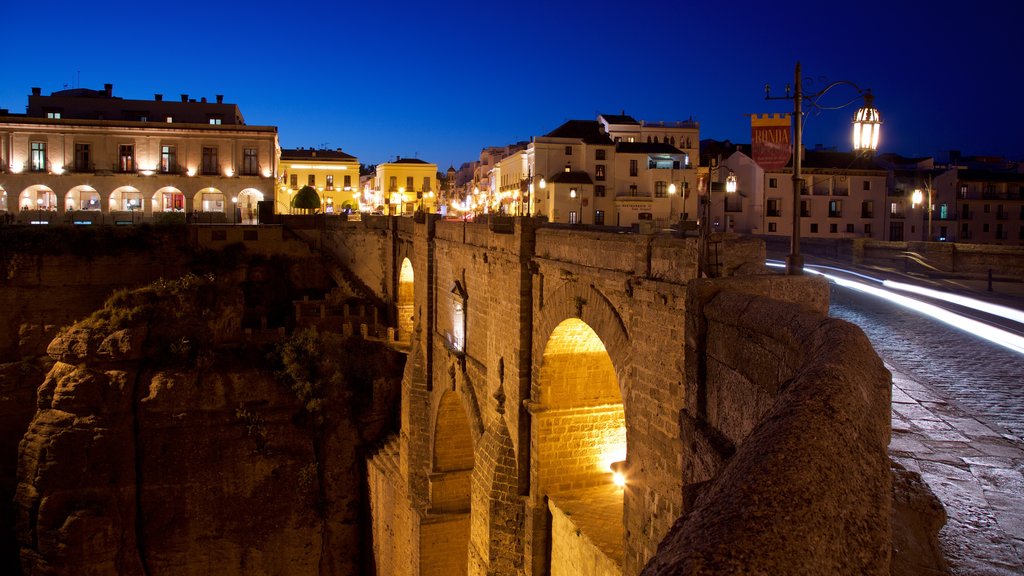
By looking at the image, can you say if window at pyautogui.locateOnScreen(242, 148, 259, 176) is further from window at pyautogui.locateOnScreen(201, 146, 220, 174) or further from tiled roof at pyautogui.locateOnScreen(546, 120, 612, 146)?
tiled roof at pyautogui.locateOnScreen(546, 120, 612, 146)

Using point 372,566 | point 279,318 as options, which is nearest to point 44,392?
point 279,318

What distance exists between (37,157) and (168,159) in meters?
6.94

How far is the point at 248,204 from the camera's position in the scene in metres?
46.6

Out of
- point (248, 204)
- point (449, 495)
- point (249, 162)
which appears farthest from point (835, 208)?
point (449, 495)

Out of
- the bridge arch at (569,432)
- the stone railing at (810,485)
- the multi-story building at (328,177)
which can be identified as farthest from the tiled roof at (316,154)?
the stone railing at (810,485)

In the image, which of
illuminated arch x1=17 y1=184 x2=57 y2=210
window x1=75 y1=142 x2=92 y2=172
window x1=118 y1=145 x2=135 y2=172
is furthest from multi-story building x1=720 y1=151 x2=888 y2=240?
illuminated arch x1=17 y1=184 x2=57 y2=210

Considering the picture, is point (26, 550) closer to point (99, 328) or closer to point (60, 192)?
point (99, 328)

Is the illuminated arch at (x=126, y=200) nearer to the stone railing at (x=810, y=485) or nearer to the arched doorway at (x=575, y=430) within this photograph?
the arched doorway at (x=575, y=430)

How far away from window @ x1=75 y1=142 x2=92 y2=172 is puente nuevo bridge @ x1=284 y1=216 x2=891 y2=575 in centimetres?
3014

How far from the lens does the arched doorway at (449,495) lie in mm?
18859

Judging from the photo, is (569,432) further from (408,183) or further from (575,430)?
(408,183)

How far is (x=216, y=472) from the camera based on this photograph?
24094 millimetres

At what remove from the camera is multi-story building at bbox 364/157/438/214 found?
6625cm

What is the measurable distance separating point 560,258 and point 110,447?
60.4 ft
